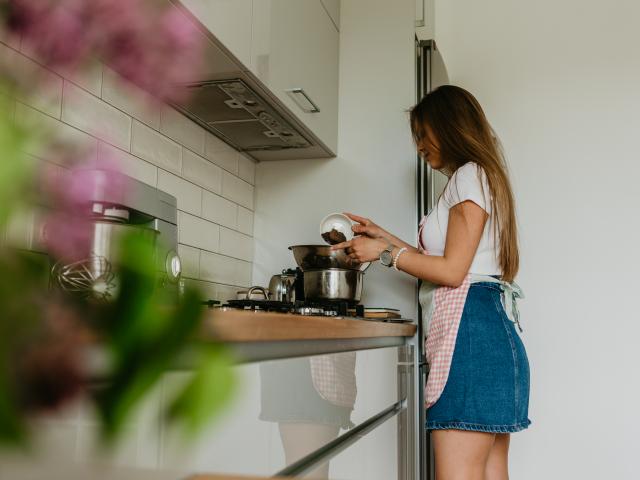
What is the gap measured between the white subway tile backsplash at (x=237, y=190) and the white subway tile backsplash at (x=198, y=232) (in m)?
0.15

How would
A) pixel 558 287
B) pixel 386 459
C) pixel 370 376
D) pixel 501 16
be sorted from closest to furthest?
pixel 370 376 < pixel 386 459 < pixel 558 287 < pixel 501 16

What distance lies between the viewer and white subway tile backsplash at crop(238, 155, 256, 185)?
2372mm

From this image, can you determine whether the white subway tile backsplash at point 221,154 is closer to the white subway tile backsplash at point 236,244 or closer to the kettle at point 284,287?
the white subway tile backsplash at point 236,244

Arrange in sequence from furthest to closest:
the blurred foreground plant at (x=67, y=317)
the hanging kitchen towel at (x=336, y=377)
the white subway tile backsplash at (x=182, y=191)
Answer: the white subway tile backsplash at (x=182, y=191) < the hanging kitchen towel at (x=336, y=377) < the blurred foreground plant at (x=67, y=317)

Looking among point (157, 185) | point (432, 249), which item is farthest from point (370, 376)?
point (157, 185)

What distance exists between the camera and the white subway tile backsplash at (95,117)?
146 centimetres

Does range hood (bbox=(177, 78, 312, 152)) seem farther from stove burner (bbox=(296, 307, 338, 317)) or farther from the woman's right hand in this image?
stove burner (bbox=(296, 307, 338, 317))

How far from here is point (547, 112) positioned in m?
2.67

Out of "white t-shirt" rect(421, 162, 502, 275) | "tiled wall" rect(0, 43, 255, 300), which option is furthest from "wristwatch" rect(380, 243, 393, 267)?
"tiled wall" rect(0, 43, 255, 300)

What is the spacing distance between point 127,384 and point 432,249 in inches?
68.0

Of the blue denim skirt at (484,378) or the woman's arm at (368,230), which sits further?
the woman's arm at (368,230)

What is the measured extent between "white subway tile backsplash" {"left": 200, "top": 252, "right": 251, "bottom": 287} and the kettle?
166 mm

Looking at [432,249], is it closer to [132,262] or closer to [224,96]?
[224,96]

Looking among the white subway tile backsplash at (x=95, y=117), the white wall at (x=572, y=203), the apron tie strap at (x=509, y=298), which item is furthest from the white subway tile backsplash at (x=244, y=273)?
the white wall at (x=572, y=203)
